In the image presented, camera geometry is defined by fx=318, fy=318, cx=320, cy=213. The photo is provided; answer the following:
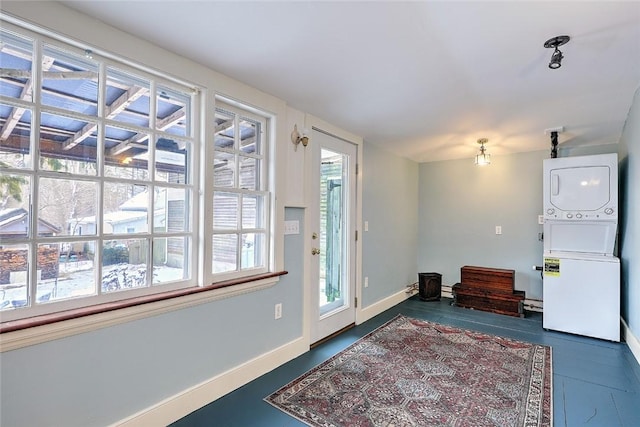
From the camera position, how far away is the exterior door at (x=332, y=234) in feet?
10.1

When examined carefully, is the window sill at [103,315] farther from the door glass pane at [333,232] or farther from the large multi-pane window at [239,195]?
the door glass pane at [333,232]

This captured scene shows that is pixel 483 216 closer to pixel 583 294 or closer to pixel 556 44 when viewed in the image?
pixel 583 294

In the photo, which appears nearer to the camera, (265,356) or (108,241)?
(108,241)

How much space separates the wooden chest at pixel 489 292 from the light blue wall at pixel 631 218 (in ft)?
3.31

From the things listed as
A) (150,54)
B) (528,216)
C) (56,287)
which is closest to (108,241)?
(56,287)

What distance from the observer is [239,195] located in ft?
7.81

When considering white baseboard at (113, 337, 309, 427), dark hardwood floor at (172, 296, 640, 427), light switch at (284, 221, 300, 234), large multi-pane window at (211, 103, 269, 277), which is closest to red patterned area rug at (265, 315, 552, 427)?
dark hardwood floor at (172, 296, 640, 427)

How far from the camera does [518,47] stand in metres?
1.82

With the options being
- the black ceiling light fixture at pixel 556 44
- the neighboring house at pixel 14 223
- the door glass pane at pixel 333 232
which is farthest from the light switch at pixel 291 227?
the black ceiling light fixture at pixel 556 44

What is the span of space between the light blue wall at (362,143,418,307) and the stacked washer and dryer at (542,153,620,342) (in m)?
1.74

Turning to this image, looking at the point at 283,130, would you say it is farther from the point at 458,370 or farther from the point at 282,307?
the point at 458,370

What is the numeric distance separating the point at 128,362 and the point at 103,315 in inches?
12.2

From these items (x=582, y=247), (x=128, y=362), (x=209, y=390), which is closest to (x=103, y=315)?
(x=128, y=362)

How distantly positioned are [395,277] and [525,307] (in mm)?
1754
